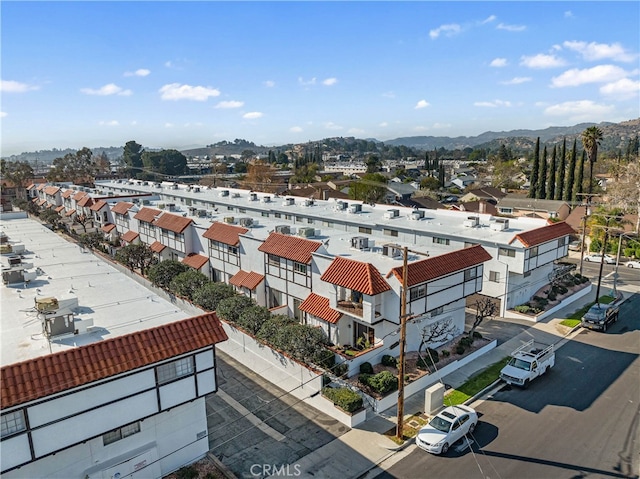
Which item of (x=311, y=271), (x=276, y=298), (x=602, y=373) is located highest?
(x=311, y=271)

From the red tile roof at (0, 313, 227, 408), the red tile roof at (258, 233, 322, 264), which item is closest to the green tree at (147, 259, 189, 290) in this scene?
the red tile roof at (258, 233, 322, 264)

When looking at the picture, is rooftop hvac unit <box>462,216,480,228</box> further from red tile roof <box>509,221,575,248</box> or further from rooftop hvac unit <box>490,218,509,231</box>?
red tile roof <box>509,221,575,248</box>

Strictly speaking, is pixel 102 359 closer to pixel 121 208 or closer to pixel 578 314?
pixel 578 314

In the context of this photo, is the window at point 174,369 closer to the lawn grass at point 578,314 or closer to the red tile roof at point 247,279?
the red tile roof at point 247,279

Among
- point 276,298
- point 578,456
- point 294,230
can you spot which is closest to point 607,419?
point 578,456

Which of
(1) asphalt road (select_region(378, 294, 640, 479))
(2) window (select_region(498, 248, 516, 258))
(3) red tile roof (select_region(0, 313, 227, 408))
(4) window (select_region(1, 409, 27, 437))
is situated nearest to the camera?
(4) window (select_region(1, 409, 27, 437))

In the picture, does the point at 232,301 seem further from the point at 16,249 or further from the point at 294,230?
the point at 16,249

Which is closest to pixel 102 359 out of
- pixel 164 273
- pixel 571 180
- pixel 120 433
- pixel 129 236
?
pixel 120 433
